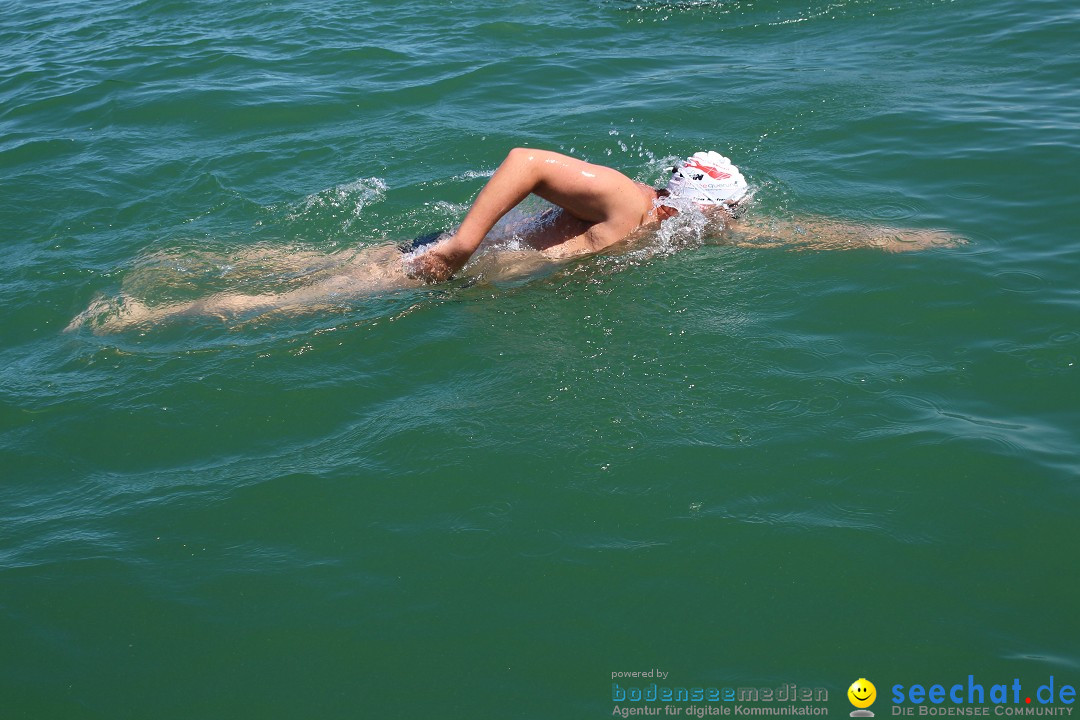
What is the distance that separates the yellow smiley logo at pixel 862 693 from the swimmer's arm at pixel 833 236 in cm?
360

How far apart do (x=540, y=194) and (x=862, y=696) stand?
3412 mm

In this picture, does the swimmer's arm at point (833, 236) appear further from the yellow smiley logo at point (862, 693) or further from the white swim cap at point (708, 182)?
the yellow smiley logo at point (862, 693)

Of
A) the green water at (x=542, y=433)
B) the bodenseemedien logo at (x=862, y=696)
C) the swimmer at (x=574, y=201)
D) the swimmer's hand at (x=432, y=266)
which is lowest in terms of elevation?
the bodenseemedien logo at (x=862, y=696)

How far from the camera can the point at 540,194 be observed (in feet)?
18.7

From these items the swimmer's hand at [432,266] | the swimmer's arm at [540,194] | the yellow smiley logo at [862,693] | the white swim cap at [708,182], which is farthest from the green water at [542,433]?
the white swim cap at [708,182]

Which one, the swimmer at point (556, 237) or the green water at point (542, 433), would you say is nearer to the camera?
the green water at point (542, 433)

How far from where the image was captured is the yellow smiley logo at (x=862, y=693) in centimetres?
345

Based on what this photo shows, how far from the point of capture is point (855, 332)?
5.55 metres

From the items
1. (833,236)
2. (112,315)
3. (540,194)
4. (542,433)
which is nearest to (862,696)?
(542,433)

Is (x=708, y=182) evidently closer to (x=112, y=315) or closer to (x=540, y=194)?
(x=540, y=194)

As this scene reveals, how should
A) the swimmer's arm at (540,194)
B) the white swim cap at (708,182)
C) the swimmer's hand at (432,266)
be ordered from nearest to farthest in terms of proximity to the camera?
the swimmer's arm at (540,194), the swimmer's hand at (432,266), the white swim cap at (708,182)

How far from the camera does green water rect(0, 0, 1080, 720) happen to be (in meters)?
3.72

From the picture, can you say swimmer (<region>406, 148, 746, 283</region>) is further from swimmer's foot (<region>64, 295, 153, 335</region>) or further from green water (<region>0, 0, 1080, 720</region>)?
swimmer's foot (<region>64, 295, 153, 335</region>)

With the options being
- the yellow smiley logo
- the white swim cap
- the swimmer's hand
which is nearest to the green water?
the yellow smiley logo
